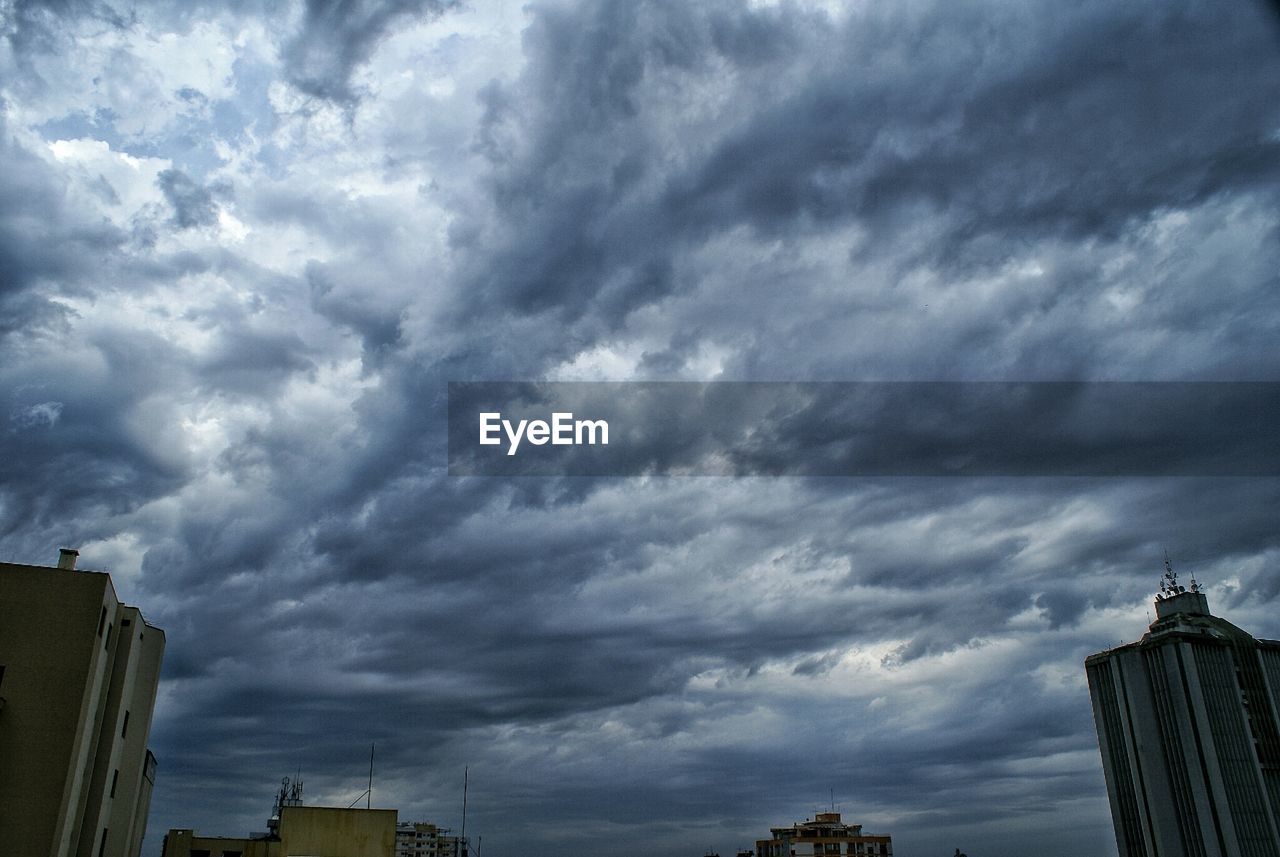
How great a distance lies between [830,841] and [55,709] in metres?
132

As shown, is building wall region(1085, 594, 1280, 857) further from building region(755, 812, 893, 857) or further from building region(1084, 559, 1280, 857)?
building region(755, 812, 893, 857)

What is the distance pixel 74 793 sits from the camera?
41438 mm

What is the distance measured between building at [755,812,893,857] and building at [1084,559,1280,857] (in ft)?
159

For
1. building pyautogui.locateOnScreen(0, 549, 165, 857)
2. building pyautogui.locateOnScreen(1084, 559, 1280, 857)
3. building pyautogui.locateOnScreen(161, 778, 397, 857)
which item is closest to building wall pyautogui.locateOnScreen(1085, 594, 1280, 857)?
building pyautogui.locateOnScreen(1084, 559, 1280, 857)

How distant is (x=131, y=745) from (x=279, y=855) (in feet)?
67.3

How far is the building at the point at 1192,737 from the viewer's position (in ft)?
312

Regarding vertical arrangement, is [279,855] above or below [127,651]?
below

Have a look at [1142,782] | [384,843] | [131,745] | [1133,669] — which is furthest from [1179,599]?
[131,745]

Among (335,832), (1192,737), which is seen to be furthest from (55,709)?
(1192,737)

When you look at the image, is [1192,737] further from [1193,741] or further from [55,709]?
[55,709]

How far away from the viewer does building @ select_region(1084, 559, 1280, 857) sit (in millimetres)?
95125

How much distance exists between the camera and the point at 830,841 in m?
149

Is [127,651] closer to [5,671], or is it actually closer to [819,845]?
[5,671]

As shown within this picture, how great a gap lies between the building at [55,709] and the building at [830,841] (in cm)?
12285
